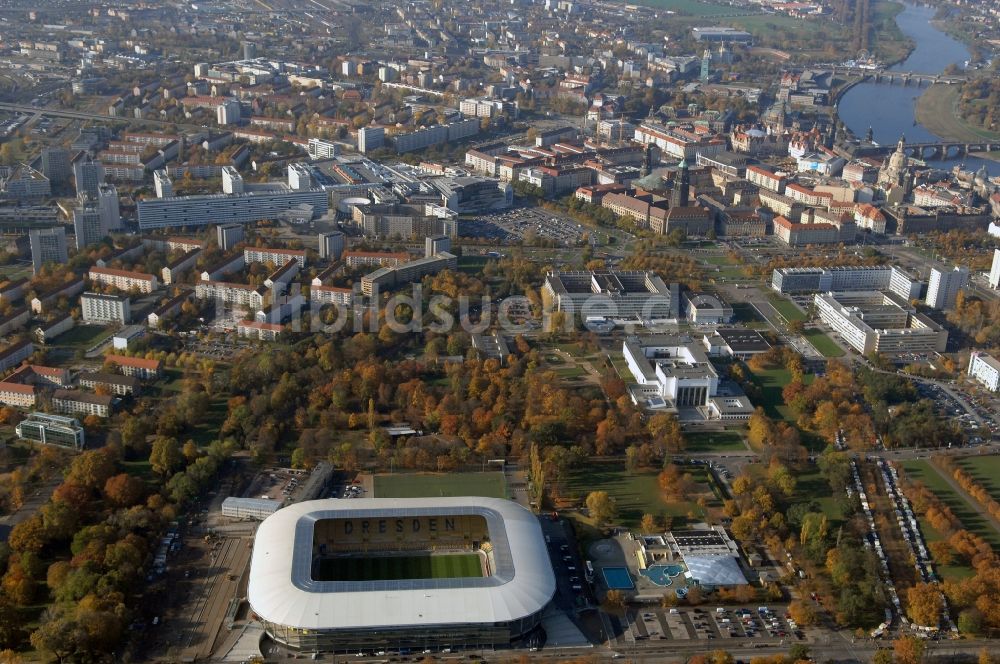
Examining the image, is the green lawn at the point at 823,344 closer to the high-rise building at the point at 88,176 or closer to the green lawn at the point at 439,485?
the green lawn at the point at 439,485

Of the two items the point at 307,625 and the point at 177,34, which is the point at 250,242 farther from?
the point at 177,34

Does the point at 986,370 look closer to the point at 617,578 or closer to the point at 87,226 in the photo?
the point at 617,578

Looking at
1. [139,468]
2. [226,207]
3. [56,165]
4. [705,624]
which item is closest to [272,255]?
[226,207]

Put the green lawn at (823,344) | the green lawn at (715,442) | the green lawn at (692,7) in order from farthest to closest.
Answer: the green lawn at (692,7)
the green lawn at (823,344)
the green lawn at (715,442)

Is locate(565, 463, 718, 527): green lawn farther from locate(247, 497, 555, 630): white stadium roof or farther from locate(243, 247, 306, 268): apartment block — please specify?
locate(243, 247, 306, 268): apartment block

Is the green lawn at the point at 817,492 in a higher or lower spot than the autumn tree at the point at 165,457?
lower

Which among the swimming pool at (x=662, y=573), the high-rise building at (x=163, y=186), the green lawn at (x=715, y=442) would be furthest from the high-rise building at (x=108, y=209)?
the swimming pool at (x=662, y=573)
